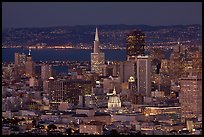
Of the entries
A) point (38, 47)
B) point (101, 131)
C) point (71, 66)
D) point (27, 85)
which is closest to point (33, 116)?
point (101, 131)

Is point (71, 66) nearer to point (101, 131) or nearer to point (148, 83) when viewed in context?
point (148, 83)

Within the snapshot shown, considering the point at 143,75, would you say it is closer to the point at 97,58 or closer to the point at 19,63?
the point at 97,58

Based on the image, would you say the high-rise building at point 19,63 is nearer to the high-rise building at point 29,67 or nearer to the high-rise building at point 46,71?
the high-rise building at point 29,67

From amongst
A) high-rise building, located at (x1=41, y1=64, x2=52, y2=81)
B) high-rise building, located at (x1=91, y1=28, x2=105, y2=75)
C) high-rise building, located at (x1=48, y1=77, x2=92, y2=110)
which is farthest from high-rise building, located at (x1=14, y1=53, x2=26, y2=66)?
high-rise building, located at (x1=48, y1=77, x2=92, y2=110)

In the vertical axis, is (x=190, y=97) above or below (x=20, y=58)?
below

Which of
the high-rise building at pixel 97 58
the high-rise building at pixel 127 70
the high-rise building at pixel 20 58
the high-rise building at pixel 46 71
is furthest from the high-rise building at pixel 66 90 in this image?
the high-rise building at pixel 20 58

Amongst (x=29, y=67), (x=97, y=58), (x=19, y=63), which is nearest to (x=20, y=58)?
(x=19, y=63)

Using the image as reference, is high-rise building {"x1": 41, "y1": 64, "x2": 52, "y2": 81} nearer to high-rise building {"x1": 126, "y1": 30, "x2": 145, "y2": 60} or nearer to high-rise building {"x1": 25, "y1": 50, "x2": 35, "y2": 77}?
high-rise building {"x1": 25, "y1": 50, "x2": 35, "y2": 77}
